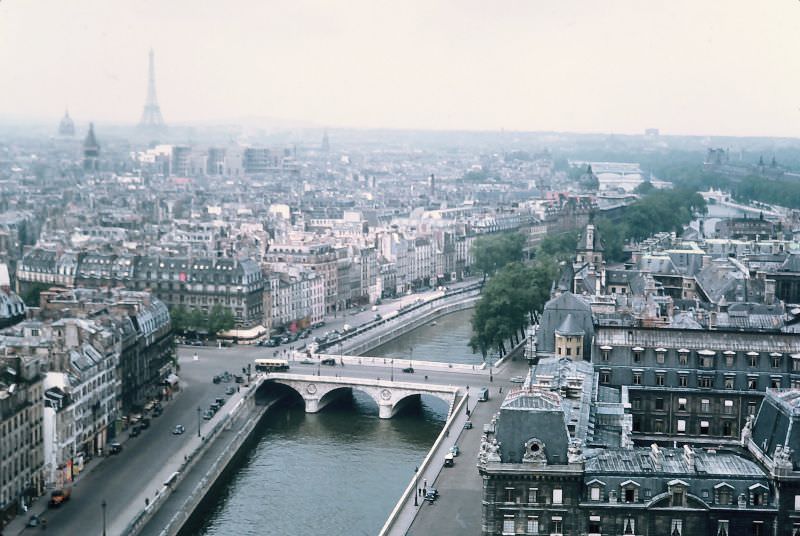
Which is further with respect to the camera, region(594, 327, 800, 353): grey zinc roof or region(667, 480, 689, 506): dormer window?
region(594, 327, 800, 353): grey zinc roof

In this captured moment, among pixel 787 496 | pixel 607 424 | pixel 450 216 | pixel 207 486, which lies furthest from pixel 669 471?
pixel 450 216

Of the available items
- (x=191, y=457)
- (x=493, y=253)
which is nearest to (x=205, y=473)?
(x=191, y=457)

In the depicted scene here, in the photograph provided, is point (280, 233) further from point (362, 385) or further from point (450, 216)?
point (362, 385)

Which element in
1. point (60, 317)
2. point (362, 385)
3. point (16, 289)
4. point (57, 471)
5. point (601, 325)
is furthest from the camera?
point (16, 289)

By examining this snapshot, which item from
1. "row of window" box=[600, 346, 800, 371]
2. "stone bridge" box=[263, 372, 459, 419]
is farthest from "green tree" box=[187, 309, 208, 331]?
"row of window" box=[600, 346, 800, 371]

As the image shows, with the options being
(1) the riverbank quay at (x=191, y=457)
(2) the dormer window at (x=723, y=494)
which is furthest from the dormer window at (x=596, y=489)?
(1) the riverbank quay at (x=191, y=457)

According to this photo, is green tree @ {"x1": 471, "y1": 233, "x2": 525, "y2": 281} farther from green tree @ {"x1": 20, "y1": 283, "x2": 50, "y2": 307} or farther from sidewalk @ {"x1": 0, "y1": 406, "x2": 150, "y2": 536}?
sidewalk @ {"x1": 0, "y1": 406, "x2": 150, "y2": 536}

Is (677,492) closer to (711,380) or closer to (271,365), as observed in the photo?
(711,380)

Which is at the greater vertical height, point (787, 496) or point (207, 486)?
point (787, 496)
